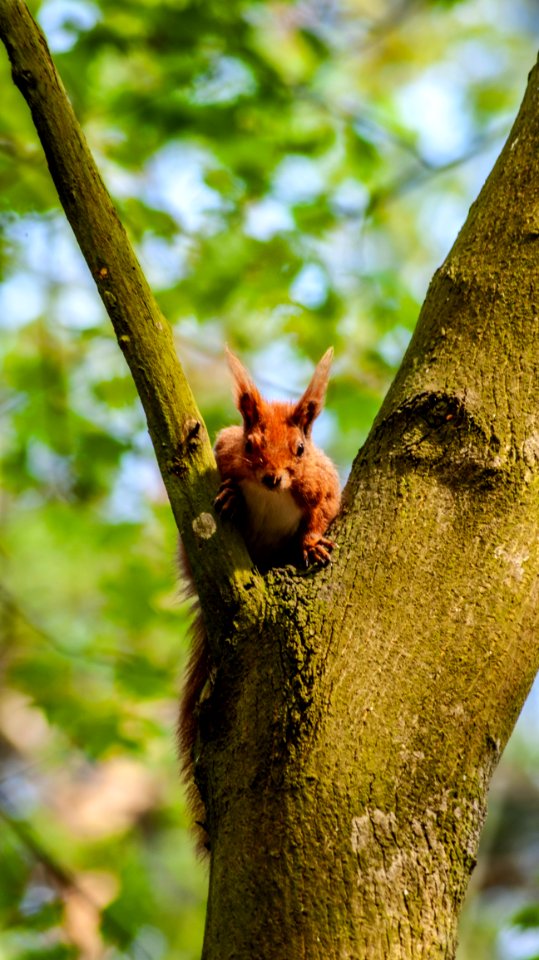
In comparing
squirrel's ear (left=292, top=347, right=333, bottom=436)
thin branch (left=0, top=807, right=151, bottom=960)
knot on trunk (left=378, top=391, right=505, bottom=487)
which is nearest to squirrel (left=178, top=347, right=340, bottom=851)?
squirrel's ear (left=292, top=347, right=333, bottom=436)

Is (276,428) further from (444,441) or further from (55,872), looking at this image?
(55,872)

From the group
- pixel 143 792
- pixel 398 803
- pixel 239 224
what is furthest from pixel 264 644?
pixel 143 792

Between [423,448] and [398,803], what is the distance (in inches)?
29.7

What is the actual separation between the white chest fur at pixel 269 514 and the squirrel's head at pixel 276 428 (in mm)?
42

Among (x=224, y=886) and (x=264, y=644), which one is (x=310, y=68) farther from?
(x=224, y=886)

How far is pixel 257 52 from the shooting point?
4949 millimetres

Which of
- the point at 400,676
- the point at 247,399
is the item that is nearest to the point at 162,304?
the point at 247,399

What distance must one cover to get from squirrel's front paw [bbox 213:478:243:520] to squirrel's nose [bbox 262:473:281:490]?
0.37 feet

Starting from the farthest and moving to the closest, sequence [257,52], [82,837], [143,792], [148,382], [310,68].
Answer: [143,792]
[82,837]
[310,68]
[257,52]
[148,382]

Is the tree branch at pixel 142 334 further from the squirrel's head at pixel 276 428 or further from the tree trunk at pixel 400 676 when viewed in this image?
the squirrel's head at pixel 276 428

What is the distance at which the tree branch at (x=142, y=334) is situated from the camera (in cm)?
214

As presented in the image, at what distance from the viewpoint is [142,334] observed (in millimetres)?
2182

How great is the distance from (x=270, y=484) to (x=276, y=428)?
0.34 meters

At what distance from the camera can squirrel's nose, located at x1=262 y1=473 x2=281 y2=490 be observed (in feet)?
10.6
